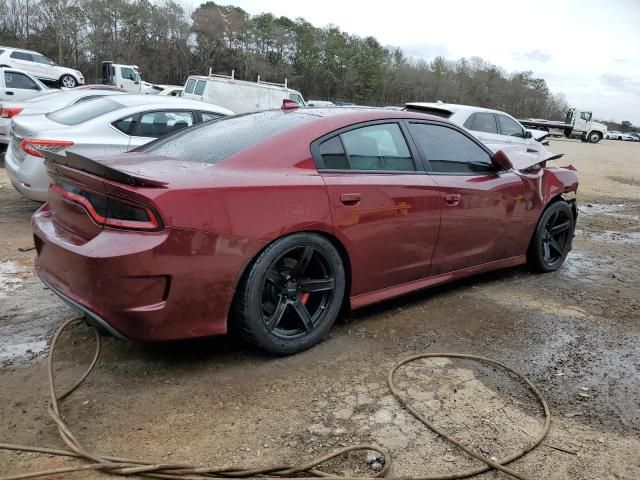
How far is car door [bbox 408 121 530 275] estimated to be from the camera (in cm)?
395

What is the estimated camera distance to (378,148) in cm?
366

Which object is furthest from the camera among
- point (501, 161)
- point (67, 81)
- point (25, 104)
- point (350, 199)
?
point (67, 81)

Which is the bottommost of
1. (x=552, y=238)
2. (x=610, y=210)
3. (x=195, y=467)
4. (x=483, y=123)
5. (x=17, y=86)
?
(x=195, y=467)

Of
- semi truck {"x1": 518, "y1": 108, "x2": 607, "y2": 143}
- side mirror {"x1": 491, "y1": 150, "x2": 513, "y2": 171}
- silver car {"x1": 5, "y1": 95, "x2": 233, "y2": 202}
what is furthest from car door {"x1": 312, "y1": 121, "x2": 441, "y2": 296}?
semi truck {"x1": 518, "y1": 108, "x2": 607, "y2": 143}

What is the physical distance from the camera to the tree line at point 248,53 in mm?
51250

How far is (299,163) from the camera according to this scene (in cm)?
320

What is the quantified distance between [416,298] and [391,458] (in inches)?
82.8

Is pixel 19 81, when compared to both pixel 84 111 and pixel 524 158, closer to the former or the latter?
pixel 84 111

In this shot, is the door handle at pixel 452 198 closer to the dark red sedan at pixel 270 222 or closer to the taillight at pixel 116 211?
the dark red sedan at pixel 270 222

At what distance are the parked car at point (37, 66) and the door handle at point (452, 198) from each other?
79.0ft

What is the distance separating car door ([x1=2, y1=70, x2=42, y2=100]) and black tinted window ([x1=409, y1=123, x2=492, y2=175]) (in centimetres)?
1265

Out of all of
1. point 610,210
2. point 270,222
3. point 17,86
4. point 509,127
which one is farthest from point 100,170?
point 17,86

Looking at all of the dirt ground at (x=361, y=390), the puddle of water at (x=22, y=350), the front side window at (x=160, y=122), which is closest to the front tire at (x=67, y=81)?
the front side window at (x=160, y=122)

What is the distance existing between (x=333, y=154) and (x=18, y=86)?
43.8 ft
